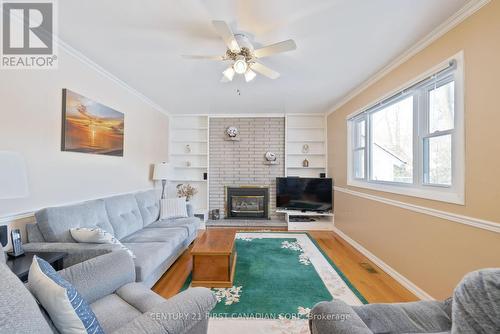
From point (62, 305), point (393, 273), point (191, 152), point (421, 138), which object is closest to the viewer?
point (62, 305)

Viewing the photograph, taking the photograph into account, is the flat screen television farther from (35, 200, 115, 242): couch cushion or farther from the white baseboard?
(35, 200, 115, 242): couch cushion

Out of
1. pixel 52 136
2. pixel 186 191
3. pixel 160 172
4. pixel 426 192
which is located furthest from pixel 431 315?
pixel 186 191

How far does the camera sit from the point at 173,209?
362 centimetres

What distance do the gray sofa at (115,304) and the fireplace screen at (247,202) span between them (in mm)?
3455

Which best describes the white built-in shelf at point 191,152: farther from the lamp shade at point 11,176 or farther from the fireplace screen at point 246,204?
the lamp shade at point 11,176

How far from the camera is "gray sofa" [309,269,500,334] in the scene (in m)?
0.84

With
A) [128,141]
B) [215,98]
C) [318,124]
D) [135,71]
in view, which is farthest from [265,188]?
[135,71]

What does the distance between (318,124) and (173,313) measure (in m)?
4.78

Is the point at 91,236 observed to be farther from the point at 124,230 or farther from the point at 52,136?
the point at 52,136

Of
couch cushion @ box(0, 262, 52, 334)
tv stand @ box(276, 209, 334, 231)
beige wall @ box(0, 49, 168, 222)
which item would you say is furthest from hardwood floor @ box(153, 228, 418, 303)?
couch cushion @ box(0, 262, 52, 334)

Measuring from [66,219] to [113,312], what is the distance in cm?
123

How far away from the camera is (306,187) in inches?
187

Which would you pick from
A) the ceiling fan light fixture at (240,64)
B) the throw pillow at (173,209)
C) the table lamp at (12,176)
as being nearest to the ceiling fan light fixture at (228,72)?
the ceiling fan light fixture at (240,64)

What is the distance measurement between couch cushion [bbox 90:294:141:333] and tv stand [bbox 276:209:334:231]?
360 cm
